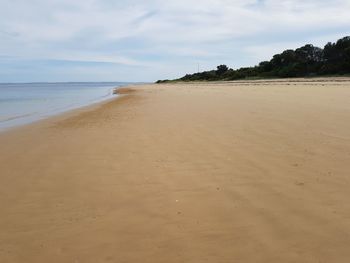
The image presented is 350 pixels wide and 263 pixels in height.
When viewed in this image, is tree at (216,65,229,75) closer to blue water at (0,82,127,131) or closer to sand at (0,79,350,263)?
blue water at (0,82,127,131)


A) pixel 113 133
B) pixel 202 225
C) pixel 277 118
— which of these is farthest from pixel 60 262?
pixel 277 118

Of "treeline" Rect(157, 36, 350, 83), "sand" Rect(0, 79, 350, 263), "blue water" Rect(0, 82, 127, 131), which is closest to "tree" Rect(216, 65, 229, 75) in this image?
"treeline" Rect(157, 36, 350, 83)

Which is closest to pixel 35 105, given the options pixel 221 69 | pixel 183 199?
pixel 183 199

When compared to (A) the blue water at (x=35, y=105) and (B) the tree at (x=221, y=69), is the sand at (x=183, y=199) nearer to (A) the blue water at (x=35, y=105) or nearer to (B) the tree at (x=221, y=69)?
(A) the blue water at (x=35, y=105)

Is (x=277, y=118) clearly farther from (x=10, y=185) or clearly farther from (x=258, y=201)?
(x=10, y=185)

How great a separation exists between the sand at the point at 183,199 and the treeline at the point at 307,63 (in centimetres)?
4263

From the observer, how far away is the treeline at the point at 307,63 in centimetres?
4744

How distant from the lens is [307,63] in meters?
53.9

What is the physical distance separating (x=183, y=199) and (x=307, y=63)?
54.0 m

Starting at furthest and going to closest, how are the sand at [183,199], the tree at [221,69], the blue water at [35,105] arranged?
the tree at [221,69]
the blue water at [35,105]
the sand at [183,199]

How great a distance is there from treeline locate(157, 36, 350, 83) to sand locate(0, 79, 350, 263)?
42.6 m

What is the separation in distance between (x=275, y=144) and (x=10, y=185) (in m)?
4.42

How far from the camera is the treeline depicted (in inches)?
1868

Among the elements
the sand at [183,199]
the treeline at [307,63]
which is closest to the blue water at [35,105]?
the sand at [183,199]
